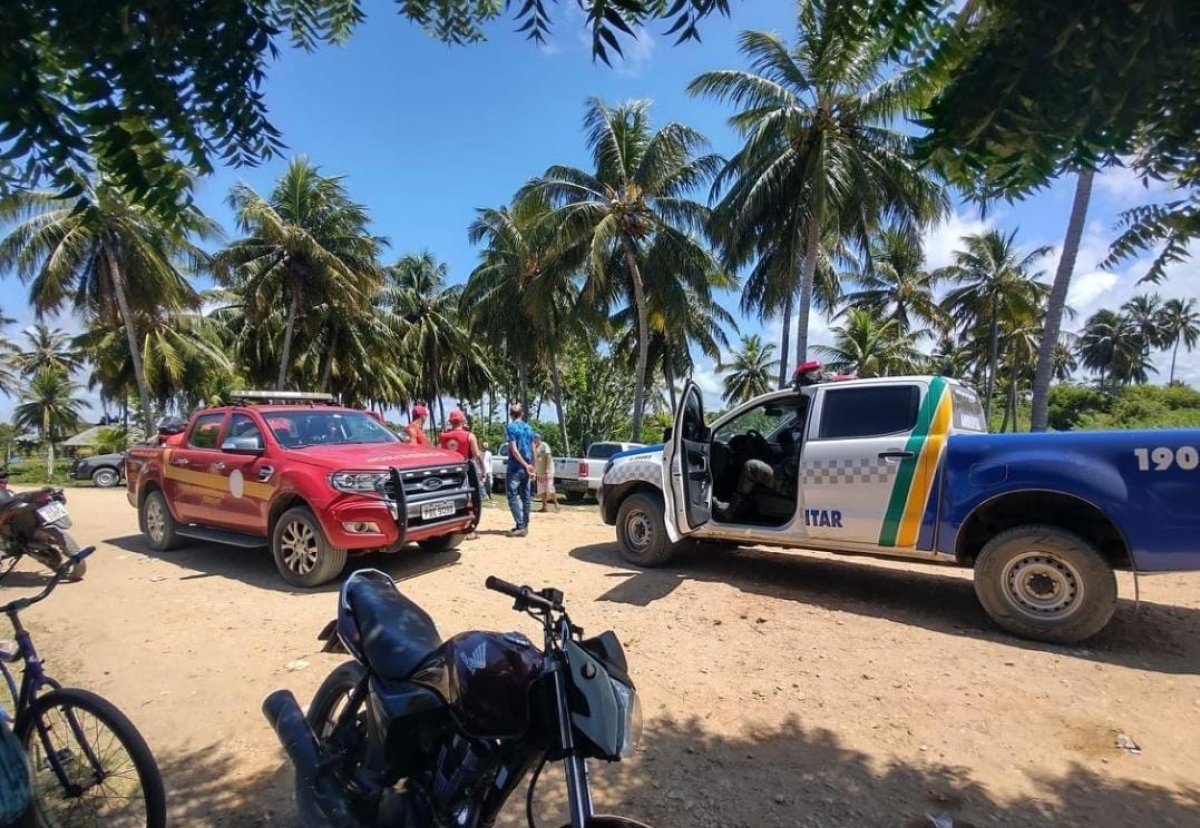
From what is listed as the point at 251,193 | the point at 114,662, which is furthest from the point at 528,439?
the point at 251,193

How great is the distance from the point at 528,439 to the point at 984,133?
787cm

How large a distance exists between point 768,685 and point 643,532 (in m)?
2.99

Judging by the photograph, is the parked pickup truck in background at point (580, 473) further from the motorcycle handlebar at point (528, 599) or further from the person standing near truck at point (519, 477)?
the motorcycle handlebar at point (528, 599)

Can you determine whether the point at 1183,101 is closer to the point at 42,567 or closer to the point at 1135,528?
the point at 1135,528

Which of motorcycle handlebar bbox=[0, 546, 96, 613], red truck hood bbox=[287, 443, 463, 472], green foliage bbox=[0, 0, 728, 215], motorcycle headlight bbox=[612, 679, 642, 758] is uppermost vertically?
green foliage bbox=[0, 0, 728, 215]

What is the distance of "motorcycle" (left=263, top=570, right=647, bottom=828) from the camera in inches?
70.9

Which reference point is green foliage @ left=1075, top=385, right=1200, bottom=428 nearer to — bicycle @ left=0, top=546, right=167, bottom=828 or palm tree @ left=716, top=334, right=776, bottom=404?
palm tree @ left=716, top=334, right=776, bottom=404

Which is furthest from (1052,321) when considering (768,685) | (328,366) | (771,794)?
(328,366)

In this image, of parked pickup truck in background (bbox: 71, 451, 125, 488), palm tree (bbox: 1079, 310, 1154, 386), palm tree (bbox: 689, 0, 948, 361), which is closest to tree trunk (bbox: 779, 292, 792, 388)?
palm tree (bbox: 689, 0, 948, 361)

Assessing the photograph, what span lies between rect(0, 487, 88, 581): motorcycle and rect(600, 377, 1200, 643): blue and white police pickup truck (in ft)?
16.0

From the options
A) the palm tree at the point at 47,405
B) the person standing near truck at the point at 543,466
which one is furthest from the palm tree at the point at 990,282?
the palm tree at the point at 47,405

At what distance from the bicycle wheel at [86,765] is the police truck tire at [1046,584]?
17.0ft

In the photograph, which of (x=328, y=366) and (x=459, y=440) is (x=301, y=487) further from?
(x=328, y=366)

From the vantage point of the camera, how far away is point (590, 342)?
81.5ft
